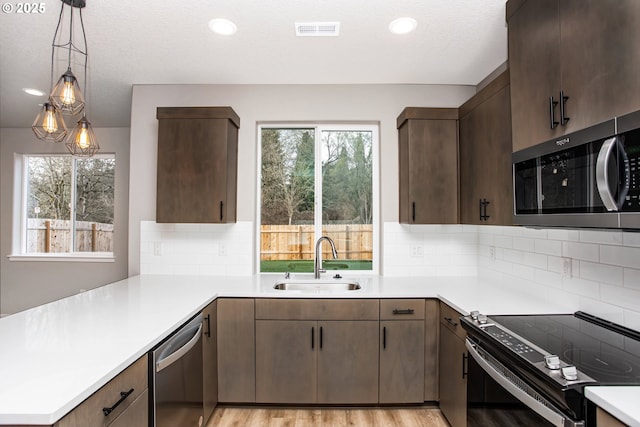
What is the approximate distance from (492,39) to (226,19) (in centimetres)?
165

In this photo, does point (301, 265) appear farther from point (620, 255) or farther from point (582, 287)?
point (620, 255)

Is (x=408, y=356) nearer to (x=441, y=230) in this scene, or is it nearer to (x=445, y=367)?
(x=445, y=367)

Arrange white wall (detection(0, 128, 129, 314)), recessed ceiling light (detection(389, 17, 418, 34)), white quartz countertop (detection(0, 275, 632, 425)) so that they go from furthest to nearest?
white wall (detection(0, 128, 129, 314)) → recessed ceiling light (detection(389, 17, 418, 34)) → white quartz countertop (detection(0, 275, 632, 425))

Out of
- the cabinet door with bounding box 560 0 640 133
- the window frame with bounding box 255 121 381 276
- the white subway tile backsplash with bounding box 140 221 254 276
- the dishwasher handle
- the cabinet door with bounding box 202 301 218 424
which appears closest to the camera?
the cabinet door with bounding box 560 0 640 133

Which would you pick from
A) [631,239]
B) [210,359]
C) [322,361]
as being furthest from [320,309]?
[631,239]

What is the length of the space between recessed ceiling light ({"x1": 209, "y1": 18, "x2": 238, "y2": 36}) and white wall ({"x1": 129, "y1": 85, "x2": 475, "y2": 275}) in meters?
0.84

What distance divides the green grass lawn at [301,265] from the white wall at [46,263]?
81.5 inches

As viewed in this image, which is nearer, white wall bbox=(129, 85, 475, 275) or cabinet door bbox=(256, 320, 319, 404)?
cabinet door bbox=(256, 320, 319, 404)

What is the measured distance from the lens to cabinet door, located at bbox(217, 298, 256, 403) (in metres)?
2.33

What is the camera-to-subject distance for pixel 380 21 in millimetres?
1999

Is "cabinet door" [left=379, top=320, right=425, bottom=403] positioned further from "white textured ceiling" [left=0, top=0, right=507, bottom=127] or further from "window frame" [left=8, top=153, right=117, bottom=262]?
"window frame" [left=8, top=153, right=117, bottom=262]

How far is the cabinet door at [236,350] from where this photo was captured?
2326mm

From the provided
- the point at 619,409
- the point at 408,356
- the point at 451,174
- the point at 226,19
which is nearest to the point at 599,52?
the point at 619,409

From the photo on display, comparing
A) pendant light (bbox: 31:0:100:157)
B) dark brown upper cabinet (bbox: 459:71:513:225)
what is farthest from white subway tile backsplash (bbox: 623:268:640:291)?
pendant light (bbox: 31:0:100:157)
